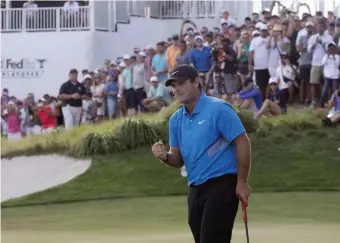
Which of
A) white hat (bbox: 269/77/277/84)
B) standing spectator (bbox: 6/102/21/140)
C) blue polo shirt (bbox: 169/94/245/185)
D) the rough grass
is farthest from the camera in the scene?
standing spectator (bbox: 6/102/21/140)

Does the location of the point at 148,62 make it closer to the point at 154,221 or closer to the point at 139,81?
the point at 139,81

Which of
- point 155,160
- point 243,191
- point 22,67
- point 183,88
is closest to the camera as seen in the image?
point 243,191

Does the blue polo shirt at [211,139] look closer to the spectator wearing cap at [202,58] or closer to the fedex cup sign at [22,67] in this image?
the spectator wearing cap at [202,58]

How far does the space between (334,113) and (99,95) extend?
6.60 meters

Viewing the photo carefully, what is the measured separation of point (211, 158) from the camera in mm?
6684

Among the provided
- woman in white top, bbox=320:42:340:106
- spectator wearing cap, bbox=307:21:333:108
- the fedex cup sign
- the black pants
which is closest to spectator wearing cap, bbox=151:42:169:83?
spectator wearing cap, bbox=307:21:333:108

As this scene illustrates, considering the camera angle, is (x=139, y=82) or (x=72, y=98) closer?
(x=72, y=98)

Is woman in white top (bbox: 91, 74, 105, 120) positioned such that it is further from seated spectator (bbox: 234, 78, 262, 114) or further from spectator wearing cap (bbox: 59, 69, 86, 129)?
seated spectator (bbox: 234, 78, 262, 114)

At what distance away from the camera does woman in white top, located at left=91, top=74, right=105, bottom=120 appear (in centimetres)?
2253

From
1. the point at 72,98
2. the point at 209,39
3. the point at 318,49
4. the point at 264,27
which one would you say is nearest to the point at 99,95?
the point at 72,98

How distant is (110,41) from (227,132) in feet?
81.8

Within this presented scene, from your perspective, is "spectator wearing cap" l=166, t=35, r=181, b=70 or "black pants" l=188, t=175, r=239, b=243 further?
"spectator wearing cap" l=166, t=35, r=181, b=70

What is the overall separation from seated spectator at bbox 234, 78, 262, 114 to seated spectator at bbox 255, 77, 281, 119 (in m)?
0.18

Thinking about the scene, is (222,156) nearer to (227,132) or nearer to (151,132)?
(227,132)
